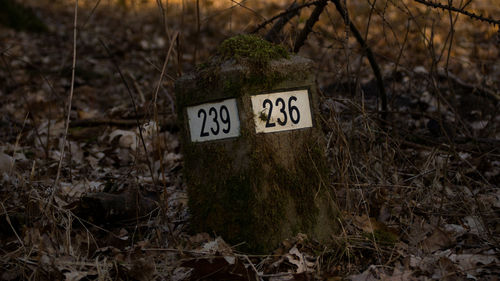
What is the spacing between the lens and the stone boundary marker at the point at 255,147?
2334 mm

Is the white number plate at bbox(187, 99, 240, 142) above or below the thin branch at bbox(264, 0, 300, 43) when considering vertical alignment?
below

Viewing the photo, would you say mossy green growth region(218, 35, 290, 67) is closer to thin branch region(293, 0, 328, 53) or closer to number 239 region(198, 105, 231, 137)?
number 239 region(198, 105, 231, 137)

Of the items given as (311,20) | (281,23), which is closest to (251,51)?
(311,20)

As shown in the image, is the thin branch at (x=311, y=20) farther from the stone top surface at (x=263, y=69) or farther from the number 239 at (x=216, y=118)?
the number 239 at (x=216, y=118)

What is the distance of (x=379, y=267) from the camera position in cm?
232

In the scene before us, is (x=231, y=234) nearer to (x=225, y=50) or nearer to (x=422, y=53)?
(x=225, y=50)

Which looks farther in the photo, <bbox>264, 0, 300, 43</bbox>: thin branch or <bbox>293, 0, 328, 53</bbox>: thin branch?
<bbox>264, 0, 300, 43</bbox>: thin branch

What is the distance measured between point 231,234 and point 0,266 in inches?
42.8

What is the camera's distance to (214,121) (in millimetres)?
2414

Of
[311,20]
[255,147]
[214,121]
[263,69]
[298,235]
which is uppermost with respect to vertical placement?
[311,20]

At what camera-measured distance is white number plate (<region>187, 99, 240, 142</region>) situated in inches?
92.7

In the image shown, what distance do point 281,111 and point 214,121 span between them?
0.34 metres

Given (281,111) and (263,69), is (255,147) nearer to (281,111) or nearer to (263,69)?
(281,111)

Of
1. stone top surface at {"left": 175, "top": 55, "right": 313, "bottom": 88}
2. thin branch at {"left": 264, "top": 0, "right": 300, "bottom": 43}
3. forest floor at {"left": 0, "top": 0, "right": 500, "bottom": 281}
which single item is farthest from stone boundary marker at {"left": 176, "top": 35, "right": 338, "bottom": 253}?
thin branch at {"left": 264, "top": 0, "right": 300, "bottom": 43}
